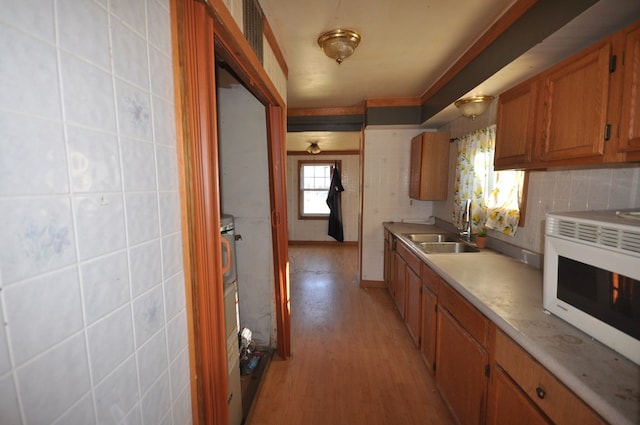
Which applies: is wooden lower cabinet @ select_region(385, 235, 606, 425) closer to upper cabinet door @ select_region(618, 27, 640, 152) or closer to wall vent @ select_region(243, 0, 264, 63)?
upper cabinet door @ select_region(618, 27, 640, 152)

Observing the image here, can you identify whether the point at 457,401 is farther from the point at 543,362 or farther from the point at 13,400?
the point at 13,400

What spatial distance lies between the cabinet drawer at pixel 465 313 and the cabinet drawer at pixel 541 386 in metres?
0.09

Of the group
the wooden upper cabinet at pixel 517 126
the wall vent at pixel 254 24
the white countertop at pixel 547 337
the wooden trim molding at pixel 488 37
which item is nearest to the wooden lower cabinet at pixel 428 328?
the white countertop at pixel 547 337

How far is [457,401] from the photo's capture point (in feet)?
4.75

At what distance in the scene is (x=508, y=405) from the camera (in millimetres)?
1041

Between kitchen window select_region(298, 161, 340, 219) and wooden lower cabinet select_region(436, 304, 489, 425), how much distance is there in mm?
4705

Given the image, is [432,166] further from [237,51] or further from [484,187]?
[237,51]

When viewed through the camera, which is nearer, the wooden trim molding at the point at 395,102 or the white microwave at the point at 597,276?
the white microwave at the point at 597,276

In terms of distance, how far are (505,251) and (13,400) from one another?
2466 millimetres

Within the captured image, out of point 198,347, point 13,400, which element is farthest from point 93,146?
point 198,347

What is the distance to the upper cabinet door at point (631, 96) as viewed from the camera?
3.02 feet

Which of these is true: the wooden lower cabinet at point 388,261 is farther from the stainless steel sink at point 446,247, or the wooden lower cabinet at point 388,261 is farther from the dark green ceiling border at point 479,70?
the dark green ceiling border at point 479,70

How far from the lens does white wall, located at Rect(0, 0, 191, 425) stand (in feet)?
1.28

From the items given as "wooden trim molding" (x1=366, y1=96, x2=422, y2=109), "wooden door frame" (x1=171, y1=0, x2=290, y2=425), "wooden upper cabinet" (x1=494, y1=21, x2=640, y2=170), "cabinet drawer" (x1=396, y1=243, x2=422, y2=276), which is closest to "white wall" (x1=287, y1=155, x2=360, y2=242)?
"wooden trim molding" (x1=366, y1=96, x2=422, y2=109)
